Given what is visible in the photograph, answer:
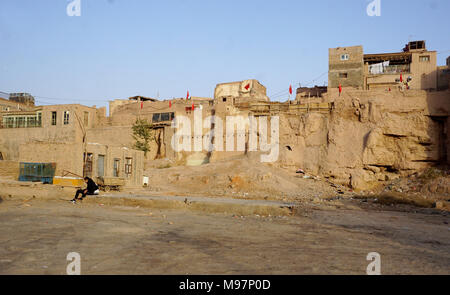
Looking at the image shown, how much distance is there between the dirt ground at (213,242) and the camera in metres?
5.36

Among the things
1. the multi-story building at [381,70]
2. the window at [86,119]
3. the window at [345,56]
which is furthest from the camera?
the window at [86,119]

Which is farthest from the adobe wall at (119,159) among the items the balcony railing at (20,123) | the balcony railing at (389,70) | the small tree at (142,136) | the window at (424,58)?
the window at (424,58)

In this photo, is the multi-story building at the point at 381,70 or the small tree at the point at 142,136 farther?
the small tree at the point at 142,136

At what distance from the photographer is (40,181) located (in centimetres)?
1664

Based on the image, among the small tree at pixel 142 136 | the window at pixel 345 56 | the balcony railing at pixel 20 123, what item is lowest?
the small tree at pixel 142 136

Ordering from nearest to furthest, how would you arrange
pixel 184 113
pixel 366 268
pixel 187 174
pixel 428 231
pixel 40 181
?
pixel 366 268 < pixel 428 231 < pixel 40 181 < pixel 187 174 < pixel 184 113

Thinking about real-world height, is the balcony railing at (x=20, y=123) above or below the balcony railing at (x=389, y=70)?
below

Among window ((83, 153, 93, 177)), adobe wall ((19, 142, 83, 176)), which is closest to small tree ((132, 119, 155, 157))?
window ((83, 153, 93, 177))

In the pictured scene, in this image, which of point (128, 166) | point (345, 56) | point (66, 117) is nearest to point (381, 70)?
point (345, 56)

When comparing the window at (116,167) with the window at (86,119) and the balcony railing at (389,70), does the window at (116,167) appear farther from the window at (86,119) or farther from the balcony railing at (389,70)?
the balcony railing at (389,70)

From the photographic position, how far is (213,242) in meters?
7.38

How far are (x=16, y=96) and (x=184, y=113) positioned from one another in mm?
26134
